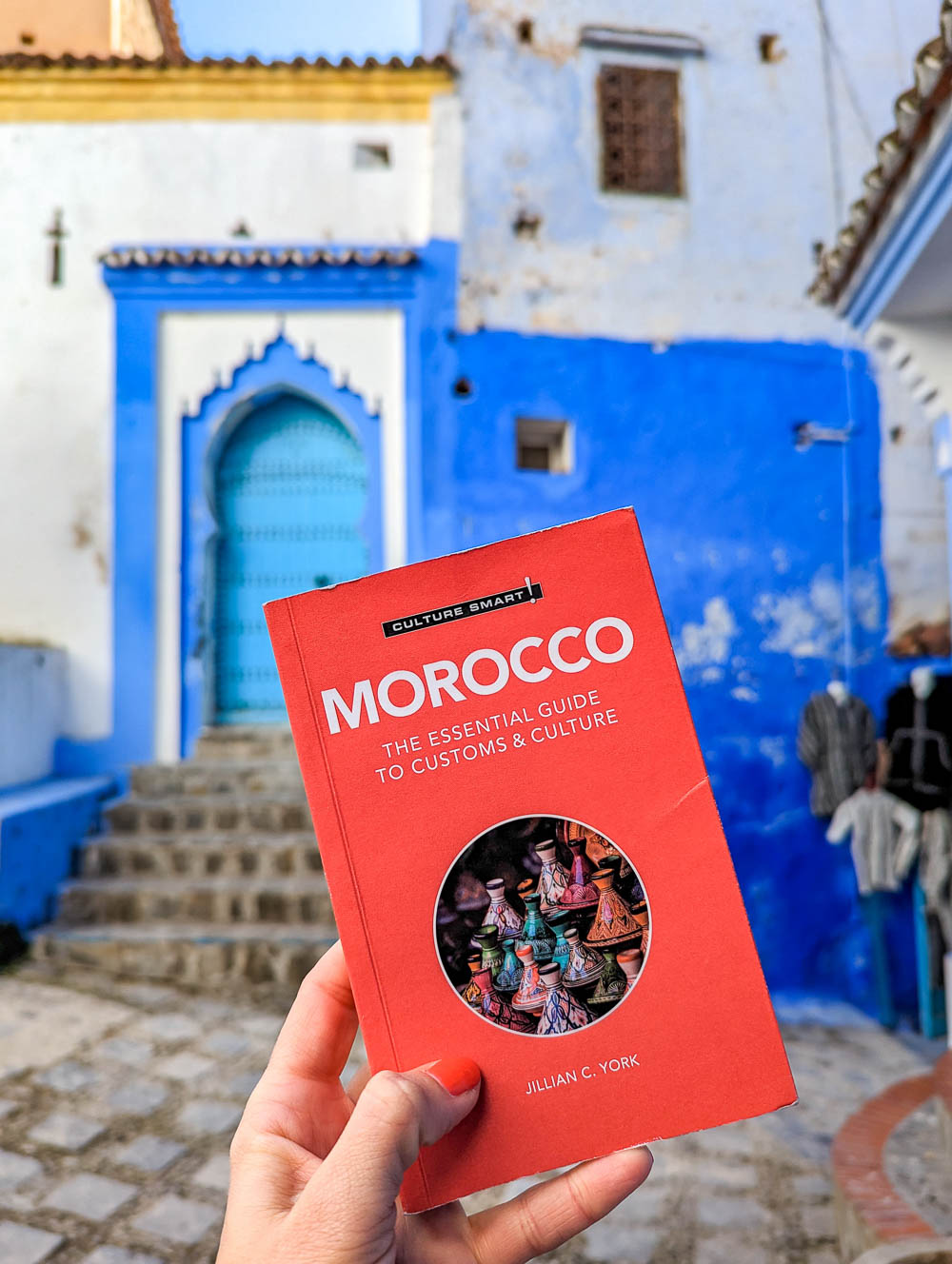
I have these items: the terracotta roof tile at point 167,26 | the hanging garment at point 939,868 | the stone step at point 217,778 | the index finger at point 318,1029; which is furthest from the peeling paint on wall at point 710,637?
the terracotta roof tile at point 167,26

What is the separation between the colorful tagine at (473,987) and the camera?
84cm

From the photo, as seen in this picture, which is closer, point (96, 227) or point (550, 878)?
point (550, 878)

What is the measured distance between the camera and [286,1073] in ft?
3.10

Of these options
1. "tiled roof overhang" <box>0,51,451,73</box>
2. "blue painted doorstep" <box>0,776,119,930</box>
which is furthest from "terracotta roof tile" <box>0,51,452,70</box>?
"blue painted doorstep" <box>0,776,119,930</box>

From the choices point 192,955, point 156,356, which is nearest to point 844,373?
point 156,356

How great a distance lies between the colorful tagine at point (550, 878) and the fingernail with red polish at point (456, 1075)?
16 centimetres

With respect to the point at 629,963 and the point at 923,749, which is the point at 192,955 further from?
the point at 923,749

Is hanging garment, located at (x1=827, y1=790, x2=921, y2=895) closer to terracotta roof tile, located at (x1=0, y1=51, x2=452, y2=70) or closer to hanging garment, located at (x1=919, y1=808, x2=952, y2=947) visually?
hanging garment, located at (x1=919, y1=808, x2=952, y2=947)

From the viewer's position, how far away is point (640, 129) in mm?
5469

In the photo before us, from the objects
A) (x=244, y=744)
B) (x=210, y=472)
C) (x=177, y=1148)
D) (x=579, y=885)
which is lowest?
(x=177, y=1148)

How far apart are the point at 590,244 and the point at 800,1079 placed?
15.3 feet

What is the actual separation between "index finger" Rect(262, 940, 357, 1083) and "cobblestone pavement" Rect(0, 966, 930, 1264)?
1765mm

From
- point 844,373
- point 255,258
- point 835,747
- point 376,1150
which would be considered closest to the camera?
point 376,1150

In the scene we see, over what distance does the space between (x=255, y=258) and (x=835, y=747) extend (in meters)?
4.53
